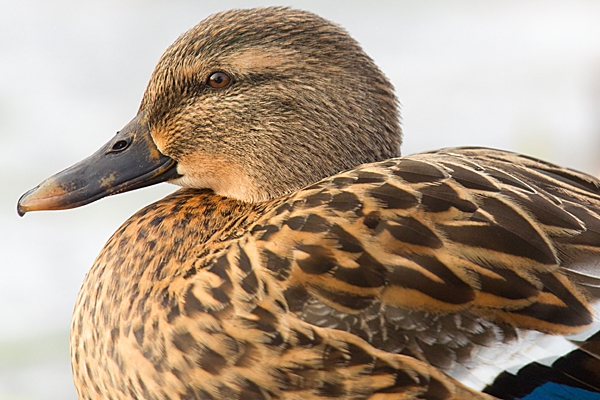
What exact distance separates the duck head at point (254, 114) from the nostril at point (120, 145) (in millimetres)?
11

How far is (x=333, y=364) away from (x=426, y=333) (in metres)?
0.22

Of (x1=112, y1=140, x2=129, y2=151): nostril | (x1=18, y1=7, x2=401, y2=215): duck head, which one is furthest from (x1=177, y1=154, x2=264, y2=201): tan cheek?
(x1=112, y1=140, x2=129, y2=151): nostril

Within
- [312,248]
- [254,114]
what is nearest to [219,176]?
[254,114]

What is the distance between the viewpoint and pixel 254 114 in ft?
8.27

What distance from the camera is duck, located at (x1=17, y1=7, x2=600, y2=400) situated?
2035 millimetres

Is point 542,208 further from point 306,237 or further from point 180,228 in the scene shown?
point 180,228

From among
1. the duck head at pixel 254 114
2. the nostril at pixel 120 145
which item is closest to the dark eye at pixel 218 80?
the duck head at pixel 254 114

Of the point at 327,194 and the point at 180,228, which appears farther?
the point at 180,228

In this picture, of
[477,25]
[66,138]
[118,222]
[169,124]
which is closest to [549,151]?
[477,25]

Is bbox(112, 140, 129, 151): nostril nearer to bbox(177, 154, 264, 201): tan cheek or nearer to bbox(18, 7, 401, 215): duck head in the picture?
bbox(18, 7, 401, 215): duck head

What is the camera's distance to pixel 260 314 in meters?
2.10

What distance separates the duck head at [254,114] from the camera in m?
2.47

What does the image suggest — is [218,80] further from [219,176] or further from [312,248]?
[312,248]

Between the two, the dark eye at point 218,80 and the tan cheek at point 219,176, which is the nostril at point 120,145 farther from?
the dark eye at point 218,80
